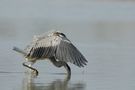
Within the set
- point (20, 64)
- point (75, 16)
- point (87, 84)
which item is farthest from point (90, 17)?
point (87, 84)

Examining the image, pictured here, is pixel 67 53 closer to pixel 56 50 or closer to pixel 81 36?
pixel 56 50

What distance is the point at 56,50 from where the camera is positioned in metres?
11.4

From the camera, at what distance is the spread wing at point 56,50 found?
1138cm

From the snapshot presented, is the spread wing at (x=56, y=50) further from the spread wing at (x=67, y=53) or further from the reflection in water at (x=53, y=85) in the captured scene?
the reflection in water at (x=53, y=85)

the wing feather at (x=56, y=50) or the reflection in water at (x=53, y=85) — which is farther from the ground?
the wing feather at (x=56, y=50)

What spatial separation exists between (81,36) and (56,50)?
5.21 metres

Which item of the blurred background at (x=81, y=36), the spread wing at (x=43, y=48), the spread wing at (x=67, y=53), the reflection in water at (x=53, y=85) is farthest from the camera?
the spread wing at (x=43, y=48)

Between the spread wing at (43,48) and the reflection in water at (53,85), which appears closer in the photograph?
the reflection in water at (53,85)

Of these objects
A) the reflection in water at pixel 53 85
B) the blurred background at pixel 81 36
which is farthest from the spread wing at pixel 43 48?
the reflection in water at pixel 53 85

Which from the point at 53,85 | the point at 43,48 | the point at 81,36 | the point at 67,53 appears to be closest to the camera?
the point at 53,85

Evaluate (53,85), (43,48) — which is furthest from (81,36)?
(53,85)

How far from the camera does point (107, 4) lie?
27.1 metres

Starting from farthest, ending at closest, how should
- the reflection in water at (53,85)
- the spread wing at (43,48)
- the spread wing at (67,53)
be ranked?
the spread wing at (43,48)
the spread wing at (67,53)
the reflection in water at (53,85)

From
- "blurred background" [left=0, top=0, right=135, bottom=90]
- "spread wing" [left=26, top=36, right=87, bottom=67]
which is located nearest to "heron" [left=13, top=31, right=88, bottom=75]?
"spread wing" [left=26, top=36, right=87, bottom=67]
